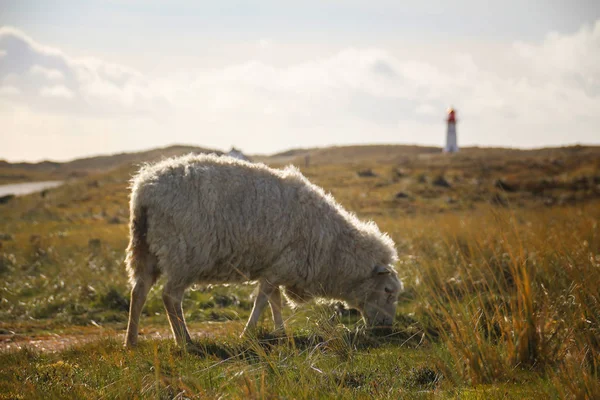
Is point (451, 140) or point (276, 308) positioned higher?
point (451, 140)

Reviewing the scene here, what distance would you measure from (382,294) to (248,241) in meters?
2.32

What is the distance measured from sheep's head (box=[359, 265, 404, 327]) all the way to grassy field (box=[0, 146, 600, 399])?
41 centimetres

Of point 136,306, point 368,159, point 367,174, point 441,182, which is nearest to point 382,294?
point 136,306

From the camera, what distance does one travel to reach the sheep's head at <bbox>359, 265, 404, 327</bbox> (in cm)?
855

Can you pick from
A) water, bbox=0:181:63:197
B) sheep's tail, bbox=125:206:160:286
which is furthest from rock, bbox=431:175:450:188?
water, bbox=0:181:63:197

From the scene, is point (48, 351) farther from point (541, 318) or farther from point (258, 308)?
point (541, 318)

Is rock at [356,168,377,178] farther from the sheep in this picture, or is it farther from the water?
the sheep

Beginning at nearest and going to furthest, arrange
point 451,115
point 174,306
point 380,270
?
point 174,306
point 380,270
point 451,115

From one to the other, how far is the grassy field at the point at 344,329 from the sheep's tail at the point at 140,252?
0.92m

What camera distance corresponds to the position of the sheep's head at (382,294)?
8555 millimetres

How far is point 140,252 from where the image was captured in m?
7.68

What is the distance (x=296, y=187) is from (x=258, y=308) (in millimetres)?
1904

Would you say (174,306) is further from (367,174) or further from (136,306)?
(367,174)

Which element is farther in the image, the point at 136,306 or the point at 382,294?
the point at 382,294
